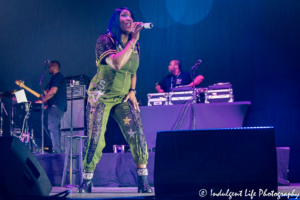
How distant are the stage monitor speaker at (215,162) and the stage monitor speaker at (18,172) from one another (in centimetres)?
91

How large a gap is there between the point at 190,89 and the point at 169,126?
70 centimetres

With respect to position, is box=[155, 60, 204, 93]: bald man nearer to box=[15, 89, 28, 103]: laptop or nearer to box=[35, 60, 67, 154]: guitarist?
box=[35, 60, 67, 154]: guitarist

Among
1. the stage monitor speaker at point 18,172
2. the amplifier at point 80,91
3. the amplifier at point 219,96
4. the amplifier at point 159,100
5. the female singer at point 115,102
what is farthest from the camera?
the amplifier at point 80,91

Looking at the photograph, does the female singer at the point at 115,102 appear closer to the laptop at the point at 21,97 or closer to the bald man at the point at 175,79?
the bald man at the point at 175,79

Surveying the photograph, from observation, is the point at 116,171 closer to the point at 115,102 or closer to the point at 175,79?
the point at 115,102

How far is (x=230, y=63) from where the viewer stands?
5840 millimetres

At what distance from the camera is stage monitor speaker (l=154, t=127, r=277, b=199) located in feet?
4.55

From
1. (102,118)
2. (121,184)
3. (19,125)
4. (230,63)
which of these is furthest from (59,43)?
(102,118)

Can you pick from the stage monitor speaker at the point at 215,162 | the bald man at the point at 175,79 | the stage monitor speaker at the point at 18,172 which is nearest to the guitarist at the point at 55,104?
the bald man at the point at 175,79

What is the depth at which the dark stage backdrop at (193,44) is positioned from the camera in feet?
17.6

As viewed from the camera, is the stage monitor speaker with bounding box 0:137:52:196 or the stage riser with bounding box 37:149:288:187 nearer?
the stage monitor speaker with bounding box 0:137:52:196

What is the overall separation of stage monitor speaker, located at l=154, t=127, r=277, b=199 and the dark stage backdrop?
3411 mm

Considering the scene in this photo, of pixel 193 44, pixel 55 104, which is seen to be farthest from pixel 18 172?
pixel 193 44

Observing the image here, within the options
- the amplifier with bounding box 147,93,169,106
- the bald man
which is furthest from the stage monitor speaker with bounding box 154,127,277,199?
the bald man
